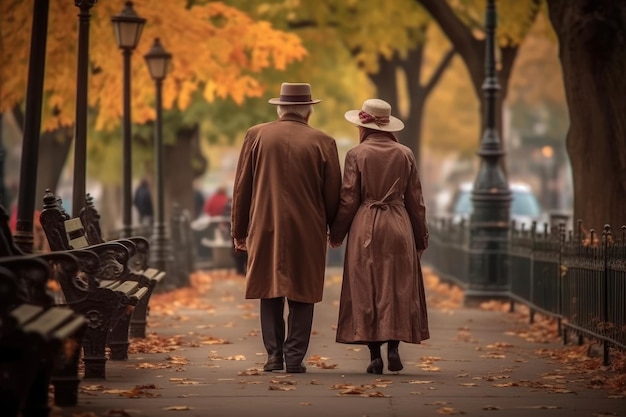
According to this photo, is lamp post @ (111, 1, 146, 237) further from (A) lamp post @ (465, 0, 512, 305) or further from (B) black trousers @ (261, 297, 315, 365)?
(B) black trousers @ (261, 297, 315, 365)

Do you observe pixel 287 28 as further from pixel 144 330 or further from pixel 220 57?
pixel 144 330

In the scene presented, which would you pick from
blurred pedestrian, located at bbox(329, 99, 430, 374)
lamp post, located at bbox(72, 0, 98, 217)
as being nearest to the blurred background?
lamp post, located at bbox(72, 0, 98, 217)

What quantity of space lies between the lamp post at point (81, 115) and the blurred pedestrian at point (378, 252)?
3.76 m

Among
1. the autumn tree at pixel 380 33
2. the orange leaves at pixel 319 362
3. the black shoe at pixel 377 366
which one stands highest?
the autumn tree at pixel 380 33

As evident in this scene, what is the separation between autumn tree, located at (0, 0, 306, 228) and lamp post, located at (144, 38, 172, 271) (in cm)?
49

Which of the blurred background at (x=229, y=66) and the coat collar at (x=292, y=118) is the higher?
the blurred background at (x=229, y=66)

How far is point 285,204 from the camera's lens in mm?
11859

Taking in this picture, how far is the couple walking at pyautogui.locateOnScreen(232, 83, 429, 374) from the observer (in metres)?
11.9

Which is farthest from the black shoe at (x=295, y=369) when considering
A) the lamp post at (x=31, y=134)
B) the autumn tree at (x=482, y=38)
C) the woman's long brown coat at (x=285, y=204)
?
the autumn tree at (x=482, y=38)

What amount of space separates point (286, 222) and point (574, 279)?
3556 mm

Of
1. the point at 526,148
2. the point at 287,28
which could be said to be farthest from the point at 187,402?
the point at 526,148

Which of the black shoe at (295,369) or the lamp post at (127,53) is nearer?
the black shoe at (295,369)

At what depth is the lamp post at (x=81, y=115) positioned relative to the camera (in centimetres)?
1494

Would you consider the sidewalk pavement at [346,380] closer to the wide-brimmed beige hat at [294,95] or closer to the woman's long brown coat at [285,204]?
the woman's long brown coat at [285,204]
